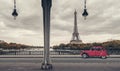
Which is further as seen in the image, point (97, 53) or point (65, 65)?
point (97, 53)

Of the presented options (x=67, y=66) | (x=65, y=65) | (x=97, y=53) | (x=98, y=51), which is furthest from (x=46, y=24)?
(x=97, y=53)

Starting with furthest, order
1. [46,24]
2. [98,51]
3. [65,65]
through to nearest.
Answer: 1. [98,51]
2. [65,65]
3. [46,24]

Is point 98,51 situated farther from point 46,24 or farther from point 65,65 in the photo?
point 46,24

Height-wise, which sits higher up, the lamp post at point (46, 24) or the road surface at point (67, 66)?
the lamp post at point (46, 24)

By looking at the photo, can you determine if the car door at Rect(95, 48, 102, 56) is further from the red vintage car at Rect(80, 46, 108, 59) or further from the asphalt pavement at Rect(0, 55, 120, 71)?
the asphalt pavement at Rect(0, 55, 120, 71)

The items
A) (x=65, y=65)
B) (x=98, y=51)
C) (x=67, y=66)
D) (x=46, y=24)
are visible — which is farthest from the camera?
(x=98, y=51)

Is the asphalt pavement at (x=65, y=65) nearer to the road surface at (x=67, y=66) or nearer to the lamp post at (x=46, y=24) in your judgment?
the road surface at (x=67, y=66)

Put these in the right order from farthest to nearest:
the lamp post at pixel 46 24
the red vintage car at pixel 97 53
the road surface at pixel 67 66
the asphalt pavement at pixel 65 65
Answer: the red vintage car at pixel 97 53, the asphalt pavement at pixel 65 65, the road surface at pixel 67 66, the lamp post at pixel 46 24

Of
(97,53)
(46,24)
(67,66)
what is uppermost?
(46,24)

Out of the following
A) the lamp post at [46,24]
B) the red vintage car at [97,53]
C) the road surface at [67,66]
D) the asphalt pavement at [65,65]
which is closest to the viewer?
the lamp post at [46,24]

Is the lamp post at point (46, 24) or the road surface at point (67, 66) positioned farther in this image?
the road surface at point (67, 66)

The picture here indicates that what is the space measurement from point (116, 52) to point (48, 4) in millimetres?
39741

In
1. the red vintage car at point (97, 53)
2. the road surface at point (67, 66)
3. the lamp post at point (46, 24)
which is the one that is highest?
the lamp post at point (46, 24)

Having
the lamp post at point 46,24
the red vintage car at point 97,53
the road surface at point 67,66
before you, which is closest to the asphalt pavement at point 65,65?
the road surface at point 67,66
